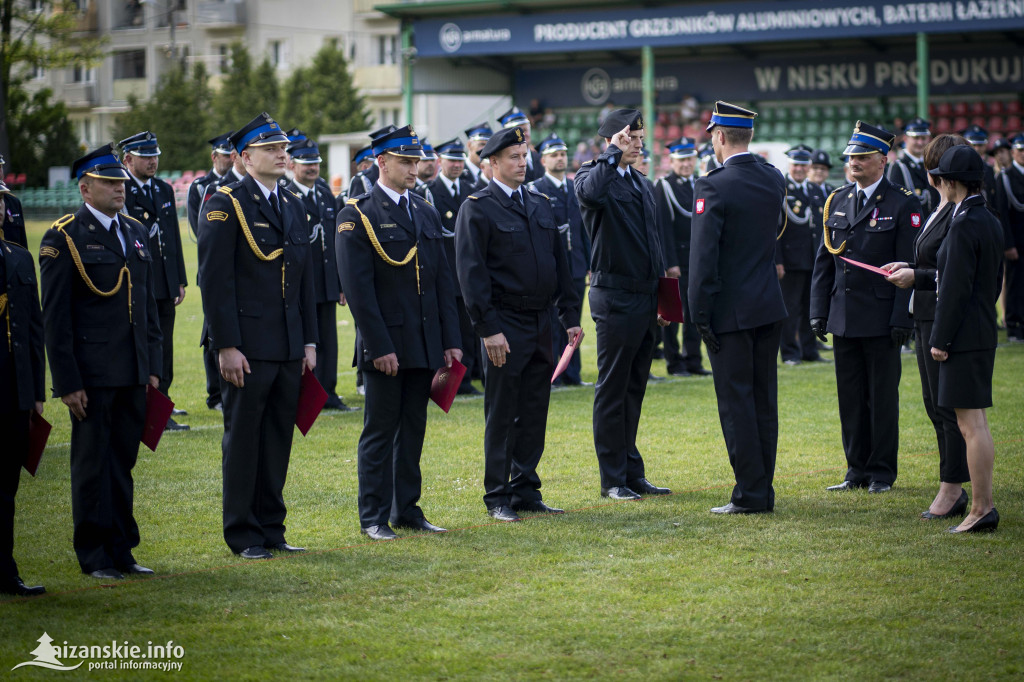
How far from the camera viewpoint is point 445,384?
7242 mm

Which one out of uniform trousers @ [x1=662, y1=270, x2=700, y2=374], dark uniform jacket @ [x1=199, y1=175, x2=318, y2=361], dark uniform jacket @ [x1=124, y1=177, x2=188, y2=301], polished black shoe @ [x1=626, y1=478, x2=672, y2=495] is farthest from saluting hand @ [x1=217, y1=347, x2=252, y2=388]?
uniform trousers @ [x1=662, y1=270, x2=700, y2=374]

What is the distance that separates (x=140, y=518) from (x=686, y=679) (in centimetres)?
409

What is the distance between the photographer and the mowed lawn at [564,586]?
485cm

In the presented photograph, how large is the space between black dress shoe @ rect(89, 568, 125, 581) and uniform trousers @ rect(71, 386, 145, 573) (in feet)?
0.08

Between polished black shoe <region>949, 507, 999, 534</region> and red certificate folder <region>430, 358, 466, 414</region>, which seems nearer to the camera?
polished black shoe <region>949, 507, 999, 534</region>

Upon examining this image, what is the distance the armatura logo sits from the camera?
4.88 metres

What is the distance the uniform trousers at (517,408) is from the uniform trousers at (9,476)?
2.57m

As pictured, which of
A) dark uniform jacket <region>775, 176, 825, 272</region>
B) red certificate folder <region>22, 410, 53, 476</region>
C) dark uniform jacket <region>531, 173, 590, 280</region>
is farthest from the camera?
dark uniform jacket <region>775, 176, 825, 272</region>

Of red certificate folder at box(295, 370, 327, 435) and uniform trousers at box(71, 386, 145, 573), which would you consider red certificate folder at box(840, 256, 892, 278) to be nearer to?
red certificate folder at box(295, 370, 327, 435)

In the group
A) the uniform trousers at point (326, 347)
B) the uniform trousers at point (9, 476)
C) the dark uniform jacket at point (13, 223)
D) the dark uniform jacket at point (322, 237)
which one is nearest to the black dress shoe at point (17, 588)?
the uniform trousers at point (9, 476)

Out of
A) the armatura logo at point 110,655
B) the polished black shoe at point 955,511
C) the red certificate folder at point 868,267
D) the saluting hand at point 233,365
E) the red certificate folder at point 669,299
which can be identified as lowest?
the armatura logo at point 110,655

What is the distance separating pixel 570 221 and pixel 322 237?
2624 millimetres

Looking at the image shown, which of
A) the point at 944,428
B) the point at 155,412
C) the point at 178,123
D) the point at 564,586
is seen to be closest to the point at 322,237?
the point at 155,412

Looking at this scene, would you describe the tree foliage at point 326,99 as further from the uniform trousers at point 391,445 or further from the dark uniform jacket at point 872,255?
the uniform trousers at point 391,445
